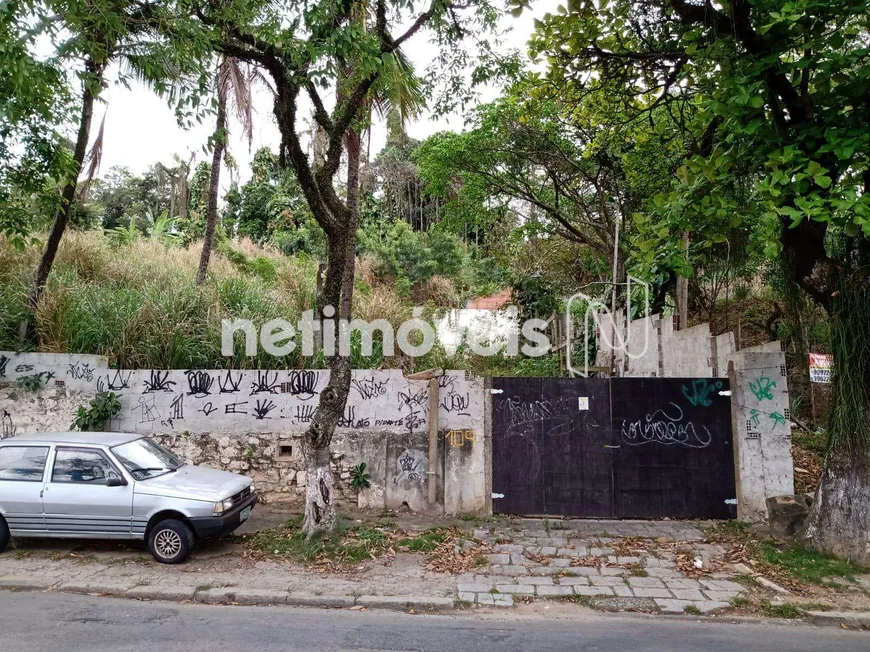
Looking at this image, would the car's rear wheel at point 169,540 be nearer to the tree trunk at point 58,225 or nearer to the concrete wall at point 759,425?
the tree trunk at point 58,225

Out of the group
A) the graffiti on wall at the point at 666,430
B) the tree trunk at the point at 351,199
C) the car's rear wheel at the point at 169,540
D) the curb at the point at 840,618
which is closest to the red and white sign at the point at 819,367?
the graffiti on wall at the point at 666,430

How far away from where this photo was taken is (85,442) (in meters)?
7.02

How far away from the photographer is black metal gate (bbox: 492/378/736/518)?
27.1ft

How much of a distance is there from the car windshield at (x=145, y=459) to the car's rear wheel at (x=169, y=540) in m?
0.66

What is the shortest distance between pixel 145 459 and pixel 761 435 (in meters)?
8.51

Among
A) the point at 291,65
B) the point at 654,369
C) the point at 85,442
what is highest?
the point at 291,65

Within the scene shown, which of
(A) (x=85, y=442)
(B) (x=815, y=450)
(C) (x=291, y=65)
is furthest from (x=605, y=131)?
(A) (x=85, y=442)

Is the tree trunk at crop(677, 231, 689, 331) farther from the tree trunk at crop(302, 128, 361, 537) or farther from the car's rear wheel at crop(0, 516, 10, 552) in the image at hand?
the car's rear wheel at crop(0, 516, 10, 552)

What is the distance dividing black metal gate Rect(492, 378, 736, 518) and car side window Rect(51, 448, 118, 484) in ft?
17.2

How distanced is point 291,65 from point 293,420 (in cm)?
528

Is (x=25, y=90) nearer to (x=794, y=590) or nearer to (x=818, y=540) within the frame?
(x=794, y=590)

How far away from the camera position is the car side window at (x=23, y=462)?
6.89 metres

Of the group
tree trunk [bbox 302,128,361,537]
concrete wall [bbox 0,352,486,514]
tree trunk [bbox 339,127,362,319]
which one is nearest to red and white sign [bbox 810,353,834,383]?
concrete wall [bbox 0,352,486,514]

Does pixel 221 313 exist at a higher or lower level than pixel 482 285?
lower
